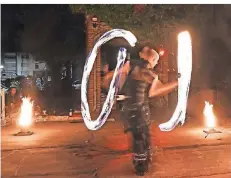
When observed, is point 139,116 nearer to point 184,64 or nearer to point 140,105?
point 140,105

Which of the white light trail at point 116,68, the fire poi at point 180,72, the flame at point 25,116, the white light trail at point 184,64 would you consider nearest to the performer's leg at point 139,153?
the fire poi at point 180,72

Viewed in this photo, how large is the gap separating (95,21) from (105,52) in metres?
1.73

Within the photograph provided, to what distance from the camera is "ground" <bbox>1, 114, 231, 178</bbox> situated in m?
5.40

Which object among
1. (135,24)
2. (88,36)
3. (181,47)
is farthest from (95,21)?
(181,47)

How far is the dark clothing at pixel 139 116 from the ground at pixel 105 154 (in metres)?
0.30

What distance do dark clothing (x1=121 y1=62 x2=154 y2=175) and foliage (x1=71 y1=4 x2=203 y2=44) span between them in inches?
115

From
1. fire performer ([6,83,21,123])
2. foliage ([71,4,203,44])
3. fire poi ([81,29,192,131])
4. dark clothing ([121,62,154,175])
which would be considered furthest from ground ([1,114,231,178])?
foliage ([71,4,203,44])

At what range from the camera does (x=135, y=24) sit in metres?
8.41

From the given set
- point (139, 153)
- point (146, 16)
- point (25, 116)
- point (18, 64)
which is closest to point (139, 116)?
point (139, 153)

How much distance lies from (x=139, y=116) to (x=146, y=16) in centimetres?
359

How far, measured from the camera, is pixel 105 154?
6.52m

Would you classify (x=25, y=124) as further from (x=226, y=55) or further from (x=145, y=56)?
(x=226, y=55)

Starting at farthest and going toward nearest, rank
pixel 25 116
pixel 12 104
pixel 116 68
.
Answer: pixel 12 104 < pixel 25 116 < pixel 116 68

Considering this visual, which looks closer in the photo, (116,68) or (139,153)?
(139,153)
